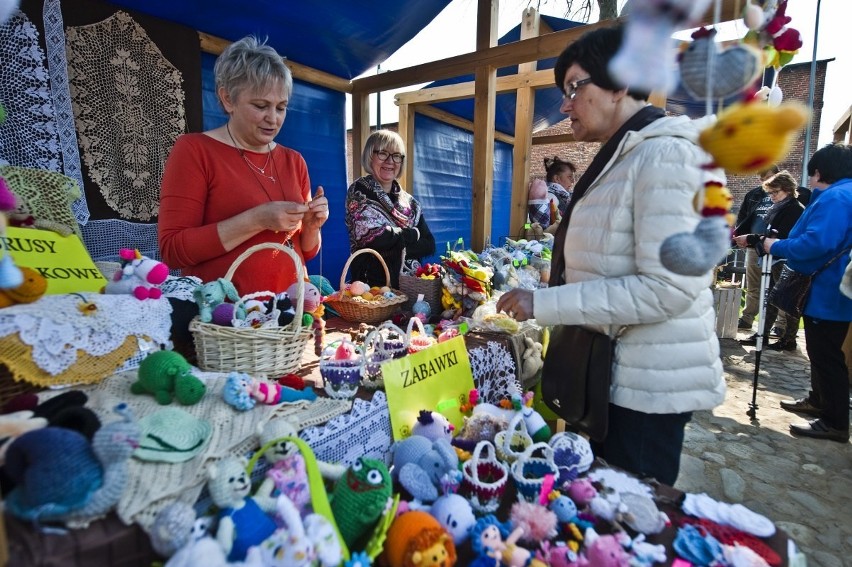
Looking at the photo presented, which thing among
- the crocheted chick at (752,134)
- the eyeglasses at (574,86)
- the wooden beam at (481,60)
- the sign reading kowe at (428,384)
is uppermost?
the wooden beam at (481,60)

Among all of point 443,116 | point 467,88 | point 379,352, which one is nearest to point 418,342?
point 379,352

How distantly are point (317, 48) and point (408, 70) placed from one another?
0.60 metres

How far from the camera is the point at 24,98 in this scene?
187 centimetres

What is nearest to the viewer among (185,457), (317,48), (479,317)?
(185,457)

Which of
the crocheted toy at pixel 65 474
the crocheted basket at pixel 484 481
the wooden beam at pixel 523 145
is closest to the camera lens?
the crocheted toy at pixel 65 474

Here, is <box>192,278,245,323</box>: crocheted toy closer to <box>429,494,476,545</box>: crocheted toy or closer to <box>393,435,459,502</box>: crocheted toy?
<box>393,435,459,502</box>: crocheted toy

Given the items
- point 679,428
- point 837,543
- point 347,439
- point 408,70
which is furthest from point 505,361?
point 408,70

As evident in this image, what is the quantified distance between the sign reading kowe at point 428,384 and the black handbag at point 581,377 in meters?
0.26

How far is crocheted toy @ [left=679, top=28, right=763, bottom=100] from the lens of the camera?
0.47m

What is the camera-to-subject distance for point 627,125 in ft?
3.57

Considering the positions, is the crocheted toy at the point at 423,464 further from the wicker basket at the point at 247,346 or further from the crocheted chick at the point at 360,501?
the wicker basket at the point at 247,346

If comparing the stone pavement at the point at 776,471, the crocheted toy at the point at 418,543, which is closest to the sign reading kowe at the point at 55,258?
the crocheted toy at the point at 418,543

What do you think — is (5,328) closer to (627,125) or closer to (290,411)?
(290,411)

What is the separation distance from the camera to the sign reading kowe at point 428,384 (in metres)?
1.11
